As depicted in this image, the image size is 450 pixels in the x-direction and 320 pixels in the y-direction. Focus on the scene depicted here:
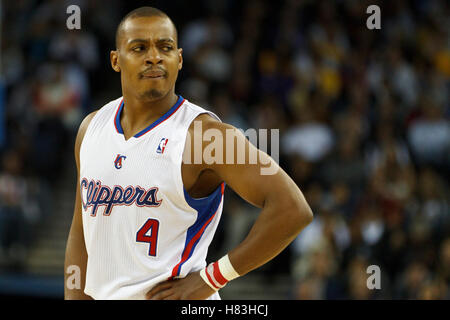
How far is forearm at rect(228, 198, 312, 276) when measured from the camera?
306 centimetres

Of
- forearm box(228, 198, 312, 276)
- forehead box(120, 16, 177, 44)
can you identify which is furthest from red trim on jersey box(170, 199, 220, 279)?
forehead box(120, 16, 177, 44)

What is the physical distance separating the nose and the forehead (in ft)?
0.17

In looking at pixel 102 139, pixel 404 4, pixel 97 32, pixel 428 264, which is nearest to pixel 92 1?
pixel 97 32

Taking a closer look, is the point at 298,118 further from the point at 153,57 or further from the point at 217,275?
the point at 217,275

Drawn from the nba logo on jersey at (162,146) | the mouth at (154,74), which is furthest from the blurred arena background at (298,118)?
the mouth at (154,74)

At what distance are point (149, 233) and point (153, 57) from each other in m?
0.79

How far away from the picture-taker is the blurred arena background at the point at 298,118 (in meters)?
7.90

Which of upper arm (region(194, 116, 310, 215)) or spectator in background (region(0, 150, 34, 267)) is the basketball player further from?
spectator in background (region(0, 150, 34, 267))

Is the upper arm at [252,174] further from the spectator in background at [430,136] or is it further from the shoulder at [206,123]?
the spectator in background at [430,136]

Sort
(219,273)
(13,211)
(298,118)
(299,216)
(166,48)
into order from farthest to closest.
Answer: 1. (298,118)
2. (13,211)
3. (166,48)
4. (219,273)
5. (299,216)

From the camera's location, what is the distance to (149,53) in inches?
132

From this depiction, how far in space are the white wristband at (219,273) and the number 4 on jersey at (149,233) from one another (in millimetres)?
279

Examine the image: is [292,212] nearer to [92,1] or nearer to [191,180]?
[191,180]

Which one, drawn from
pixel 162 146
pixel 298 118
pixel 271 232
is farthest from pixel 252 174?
pixel 298 118
